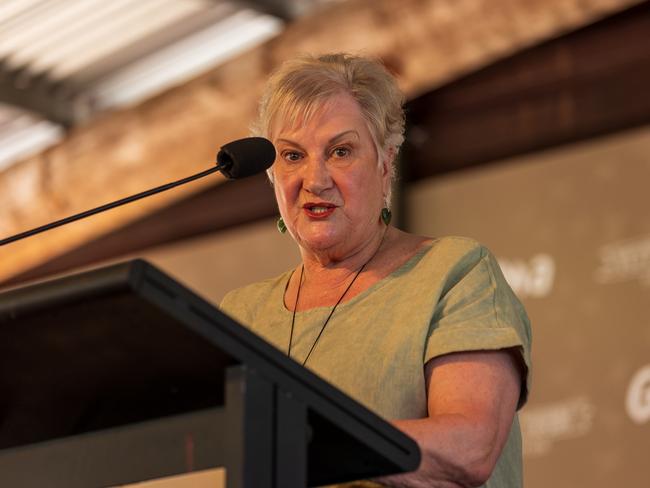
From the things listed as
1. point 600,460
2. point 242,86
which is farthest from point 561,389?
point 242,86

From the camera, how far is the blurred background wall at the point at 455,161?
463 centimetres

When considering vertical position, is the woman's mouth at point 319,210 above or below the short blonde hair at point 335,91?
below

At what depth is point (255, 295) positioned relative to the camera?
7.02 feet

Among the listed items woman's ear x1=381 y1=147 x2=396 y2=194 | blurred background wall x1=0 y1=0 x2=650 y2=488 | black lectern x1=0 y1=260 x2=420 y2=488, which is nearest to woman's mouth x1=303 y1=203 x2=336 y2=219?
woman's ear x1=381 y1=147 x2=396 y2=194

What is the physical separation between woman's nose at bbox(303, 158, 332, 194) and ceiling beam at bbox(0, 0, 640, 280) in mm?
2770

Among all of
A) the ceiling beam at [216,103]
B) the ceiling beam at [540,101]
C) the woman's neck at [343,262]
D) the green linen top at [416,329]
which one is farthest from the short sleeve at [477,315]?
the ceiling beam at [540,101]

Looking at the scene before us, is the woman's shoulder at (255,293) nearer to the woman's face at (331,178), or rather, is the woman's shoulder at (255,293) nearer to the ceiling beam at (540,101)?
the woman's face at (331,178)

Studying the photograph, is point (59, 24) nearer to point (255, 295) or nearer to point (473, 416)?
point (255, 295)

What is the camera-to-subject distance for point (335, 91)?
1.97 m

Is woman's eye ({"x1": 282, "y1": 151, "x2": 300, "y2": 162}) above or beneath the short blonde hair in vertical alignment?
beneath

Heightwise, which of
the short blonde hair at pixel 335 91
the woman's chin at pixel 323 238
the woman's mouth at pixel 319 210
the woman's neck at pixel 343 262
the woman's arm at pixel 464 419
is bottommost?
the woman's arm at pixel 464 419

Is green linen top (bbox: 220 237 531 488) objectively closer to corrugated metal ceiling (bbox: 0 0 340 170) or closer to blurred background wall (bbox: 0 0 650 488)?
blurred background wall (bbox: 0 0 650 488)

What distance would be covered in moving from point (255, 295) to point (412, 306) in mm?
420

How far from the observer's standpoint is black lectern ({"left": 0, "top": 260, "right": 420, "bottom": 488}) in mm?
1151
